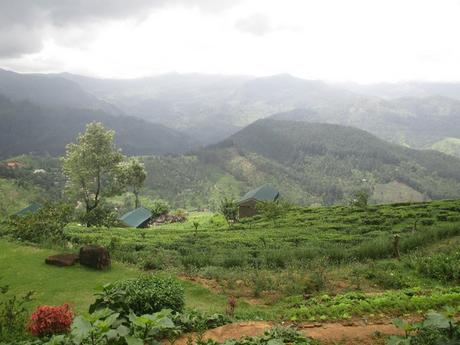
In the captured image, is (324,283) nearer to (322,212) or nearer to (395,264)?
(395,264)

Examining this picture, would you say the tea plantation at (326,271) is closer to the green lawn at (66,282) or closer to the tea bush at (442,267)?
the tea bush at (442,267)

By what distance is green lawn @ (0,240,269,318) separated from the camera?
1408 centimetres

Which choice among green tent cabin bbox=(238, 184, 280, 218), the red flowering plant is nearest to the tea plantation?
the red flowering plant

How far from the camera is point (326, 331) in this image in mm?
9867

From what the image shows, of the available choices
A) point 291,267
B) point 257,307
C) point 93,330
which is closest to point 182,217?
point 291,267

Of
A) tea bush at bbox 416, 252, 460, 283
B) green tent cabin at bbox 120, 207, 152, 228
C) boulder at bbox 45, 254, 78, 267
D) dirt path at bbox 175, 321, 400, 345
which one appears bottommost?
green tent cabin at bbox 120, 207, 152, 228

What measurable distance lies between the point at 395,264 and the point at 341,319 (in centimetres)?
1078

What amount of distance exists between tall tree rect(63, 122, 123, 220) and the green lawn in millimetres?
28915

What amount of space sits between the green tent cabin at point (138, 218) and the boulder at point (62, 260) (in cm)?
5157

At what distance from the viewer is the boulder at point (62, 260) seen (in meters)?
17.9

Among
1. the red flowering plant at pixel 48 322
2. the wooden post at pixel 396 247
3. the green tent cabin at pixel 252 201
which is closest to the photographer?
the red flowering plant at pixel 48 322

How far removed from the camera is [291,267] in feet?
68.5

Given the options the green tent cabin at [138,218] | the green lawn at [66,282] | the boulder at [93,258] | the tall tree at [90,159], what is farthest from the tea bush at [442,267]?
the green tent cabin at [138,218]

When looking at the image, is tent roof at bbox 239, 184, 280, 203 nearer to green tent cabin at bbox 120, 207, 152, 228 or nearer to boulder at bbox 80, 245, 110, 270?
green tent cabin at bbox 120, 207, 152, 228
